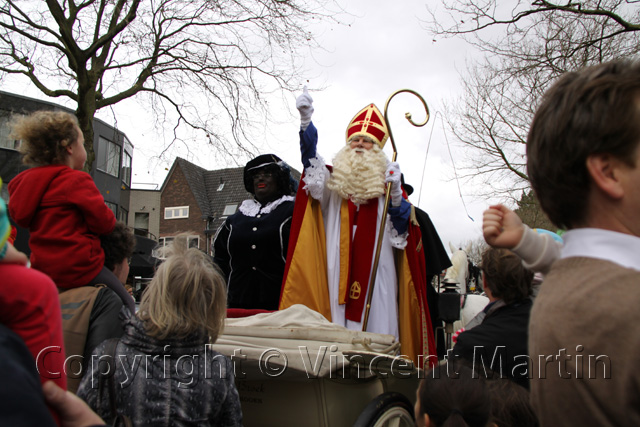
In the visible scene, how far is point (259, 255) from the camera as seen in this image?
4.27 m

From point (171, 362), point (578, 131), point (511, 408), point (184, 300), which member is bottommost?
point (511, 408)

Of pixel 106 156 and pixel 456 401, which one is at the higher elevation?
pixel 106 156

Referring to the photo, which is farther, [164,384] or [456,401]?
[164,384]

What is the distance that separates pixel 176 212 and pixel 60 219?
1304 inches

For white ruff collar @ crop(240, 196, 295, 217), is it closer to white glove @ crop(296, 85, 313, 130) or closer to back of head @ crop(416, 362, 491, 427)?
white glove @ crop(296, 85, 313, 130)

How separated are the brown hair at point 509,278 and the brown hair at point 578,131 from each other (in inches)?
58.1

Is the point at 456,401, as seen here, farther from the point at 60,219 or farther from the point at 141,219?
the point at 141,219

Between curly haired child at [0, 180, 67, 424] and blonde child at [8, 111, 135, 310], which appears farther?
blonde child at [8, 111, 135, 310]

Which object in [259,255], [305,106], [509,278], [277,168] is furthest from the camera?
[277,168]

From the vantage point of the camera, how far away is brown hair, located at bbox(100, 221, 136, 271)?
2723mm

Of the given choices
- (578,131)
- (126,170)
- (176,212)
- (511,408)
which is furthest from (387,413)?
(176,212)

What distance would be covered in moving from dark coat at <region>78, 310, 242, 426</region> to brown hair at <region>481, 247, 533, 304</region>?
132cm

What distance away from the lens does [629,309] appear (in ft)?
2.72

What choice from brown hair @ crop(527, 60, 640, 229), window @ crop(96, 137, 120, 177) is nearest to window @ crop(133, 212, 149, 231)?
window @ crop(96, 137, 120, 177)
